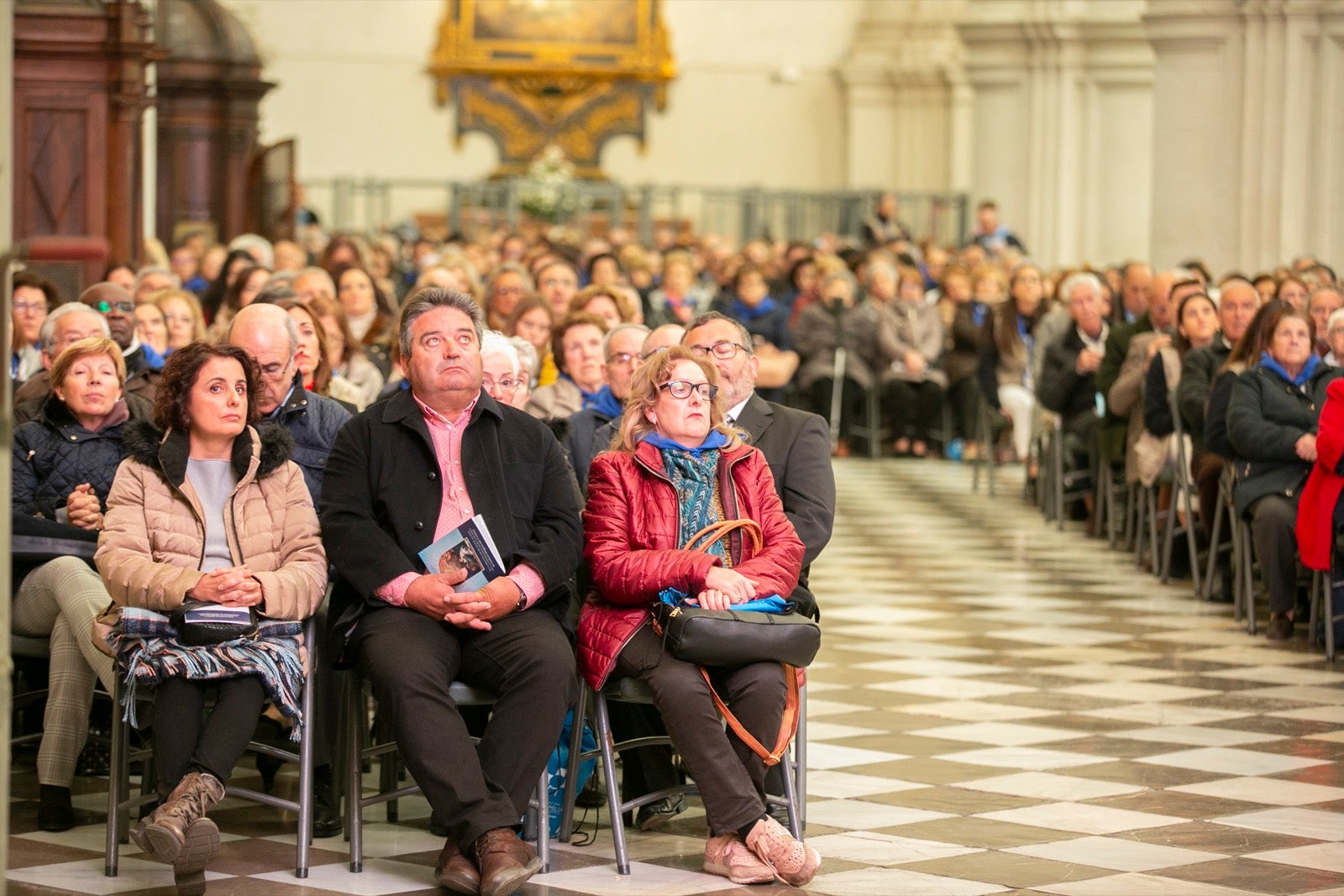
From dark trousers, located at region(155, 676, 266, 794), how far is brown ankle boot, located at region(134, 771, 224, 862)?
0.05m

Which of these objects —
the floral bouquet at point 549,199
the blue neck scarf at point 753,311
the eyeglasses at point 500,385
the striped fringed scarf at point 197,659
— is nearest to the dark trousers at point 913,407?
the blue neck scarf at point 753,311

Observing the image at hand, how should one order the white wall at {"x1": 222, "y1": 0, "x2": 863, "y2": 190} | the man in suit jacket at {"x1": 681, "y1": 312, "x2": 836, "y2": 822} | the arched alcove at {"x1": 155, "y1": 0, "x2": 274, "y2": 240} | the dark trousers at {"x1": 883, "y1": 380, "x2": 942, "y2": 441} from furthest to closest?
the white wall at {"x1": 222, "y1": 0, "x2": 863, "y2": 190} → the arched alcove at {"x1": 155, "y1": 0, "x2": 274, "y2": 240} → the dark trousers at {"x1": 883, "y1": 380, "x2": 942, "y2": 441} → the man in suit jacket at {"x1": 681, "y1": 312, "x2": 836, "y2": 822}

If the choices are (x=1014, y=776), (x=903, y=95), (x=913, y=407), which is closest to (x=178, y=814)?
(x=1014, y=776)

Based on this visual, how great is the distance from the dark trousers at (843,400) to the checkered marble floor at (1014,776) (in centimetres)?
649

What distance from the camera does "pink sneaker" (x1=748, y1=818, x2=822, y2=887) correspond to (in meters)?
5.77

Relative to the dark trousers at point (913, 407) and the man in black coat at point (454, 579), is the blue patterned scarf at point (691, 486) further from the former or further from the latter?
the dark trousers at point (913, 407)

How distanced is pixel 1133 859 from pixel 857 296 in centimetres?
1351

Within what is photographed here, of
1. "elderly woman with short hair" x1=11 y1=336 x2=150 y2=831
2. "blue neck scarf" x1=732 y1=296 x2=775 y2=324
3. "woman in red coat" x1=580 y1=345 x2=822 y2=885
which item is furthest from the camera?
"blue neck scarf" x1=732 y1=296 x2=775 y2=324

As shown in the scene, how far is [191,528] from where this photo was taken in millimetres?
6008

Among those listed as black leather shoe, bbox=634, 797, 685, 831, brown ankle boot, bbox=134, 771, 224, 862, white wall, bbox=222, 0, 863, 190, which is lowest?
black leather shoe, bbox=634, 797, 685, 831

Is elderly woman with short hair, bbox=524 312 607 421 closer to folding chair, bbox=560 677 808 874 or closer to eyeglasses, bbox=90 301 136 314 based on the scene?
eyeglasses, bbox=90 301 136 314

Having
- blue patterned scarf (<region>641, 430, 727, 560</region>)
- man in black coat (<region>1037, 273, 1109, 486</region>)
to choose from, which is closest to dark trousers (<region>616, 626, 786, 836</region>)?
blue patterned scarf (<region>641, 430, 727, 560</region>)

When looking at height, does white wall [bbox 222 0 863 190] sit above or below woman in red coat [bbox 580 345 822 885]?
above

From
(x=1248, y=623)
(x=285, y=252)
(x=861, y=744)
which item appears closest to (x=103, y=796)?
(x=861, y=744)
